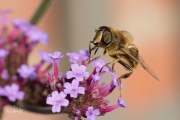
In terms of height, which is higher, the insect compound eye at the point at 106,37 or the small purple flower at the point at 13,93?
the insect compound eye at the point at 106,37

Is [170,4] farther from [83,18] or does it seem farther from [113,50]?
[113,50]

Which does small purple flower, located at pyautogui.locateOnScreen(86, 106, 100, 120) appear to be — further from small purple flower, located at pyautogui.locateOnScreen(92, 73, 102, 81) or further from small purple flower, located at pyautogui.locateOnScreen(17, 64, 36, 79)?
small purple flower, located at pyautogui.locateOnScreen(17, 64, 36, 79)

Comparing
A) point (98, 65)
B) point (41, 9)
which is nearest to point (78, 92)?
point (98, 65)

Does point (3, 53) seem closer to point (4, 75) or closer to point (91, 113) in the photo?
point (4, 75)

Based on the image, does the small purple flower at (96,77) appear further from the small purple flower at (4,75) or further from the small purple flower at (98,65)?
the small purple flower at (4,75)

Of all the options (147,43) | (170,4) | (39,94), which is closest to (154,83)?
(147,43)

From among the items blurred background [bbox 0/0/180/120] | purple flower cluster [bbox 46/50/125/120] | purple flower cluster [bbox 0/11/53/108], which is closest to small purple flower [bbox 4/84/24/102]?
purple flower cluster [bbox 0/11/53/108]

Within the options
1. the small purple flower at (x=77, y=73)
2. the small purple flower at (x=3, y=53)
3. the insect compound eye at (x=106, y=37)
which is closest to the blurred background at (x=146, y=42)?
the small purple flower at (x=3, y=53)
